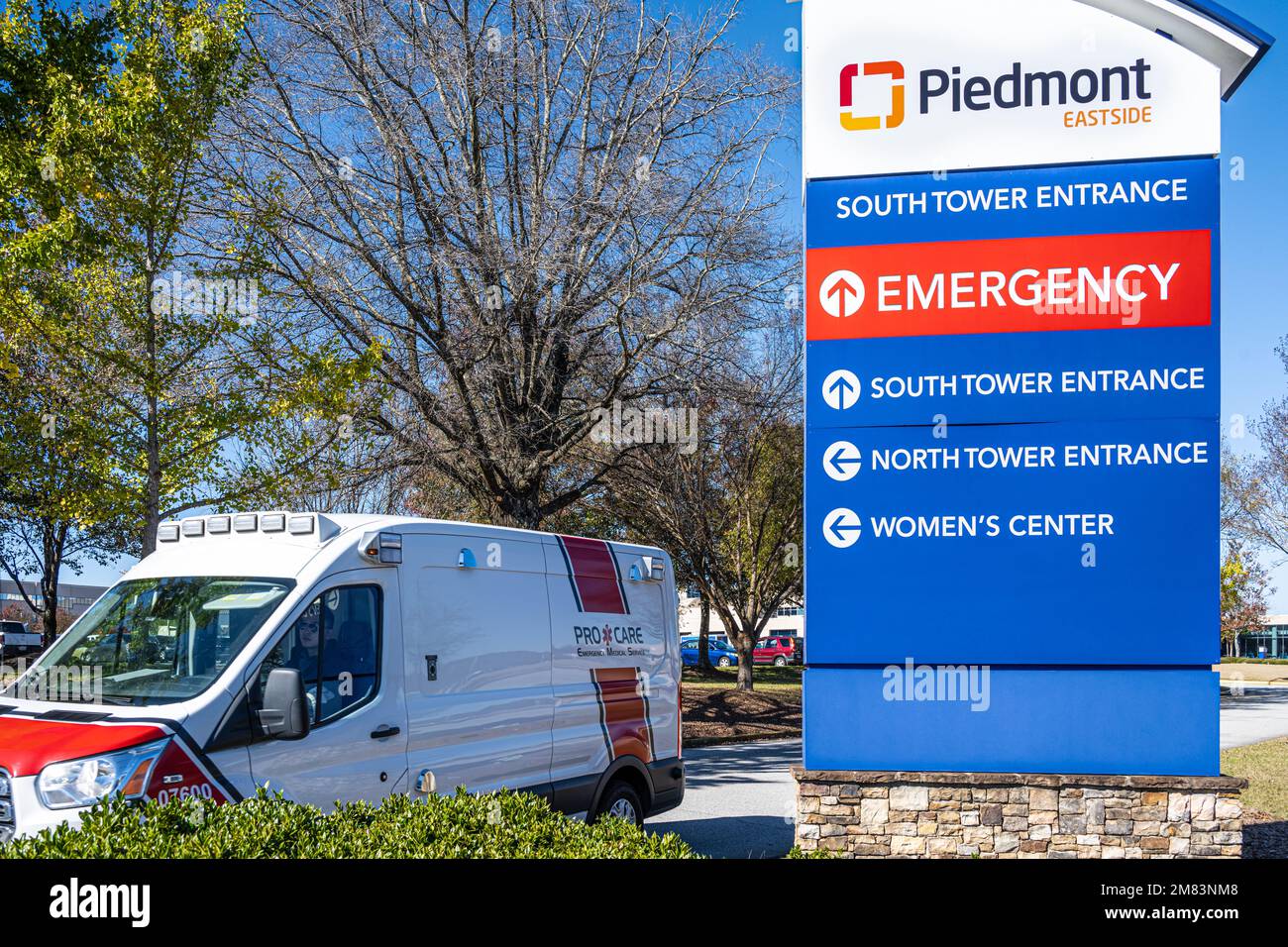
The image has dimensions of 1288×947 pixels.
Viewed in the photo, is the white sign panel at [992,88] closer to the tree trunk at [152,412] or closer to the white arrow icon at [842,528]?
the white arrow icon at [842,528]

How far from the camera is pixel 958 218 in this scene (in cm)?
850

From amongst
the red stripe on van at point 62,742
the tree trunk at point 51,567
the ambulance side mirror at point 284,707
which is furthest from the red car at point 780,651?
the red stripe on van at point 62,742

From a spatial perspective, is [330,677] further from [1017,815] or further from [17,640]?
[17,640]

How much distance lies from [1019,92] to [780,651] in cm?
4819

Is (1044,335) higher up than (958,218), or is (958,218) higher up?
(958,218)

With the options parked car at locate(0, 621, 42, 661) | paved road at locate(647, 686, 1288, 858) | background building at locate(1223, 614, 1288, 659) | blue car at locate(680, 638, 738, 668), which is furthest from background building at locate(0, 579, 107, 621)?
background building at locate(1223, 614, 1288, 659)

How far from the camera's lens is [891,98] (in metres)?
8.80

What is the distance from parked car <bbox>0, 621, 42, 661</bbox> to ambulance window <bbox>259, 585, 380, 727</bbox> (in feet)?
111

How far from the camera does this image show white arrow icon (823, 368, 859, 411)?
8.54m

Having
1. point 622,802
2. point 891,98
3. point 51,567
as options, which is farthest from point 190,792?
point 51,567
